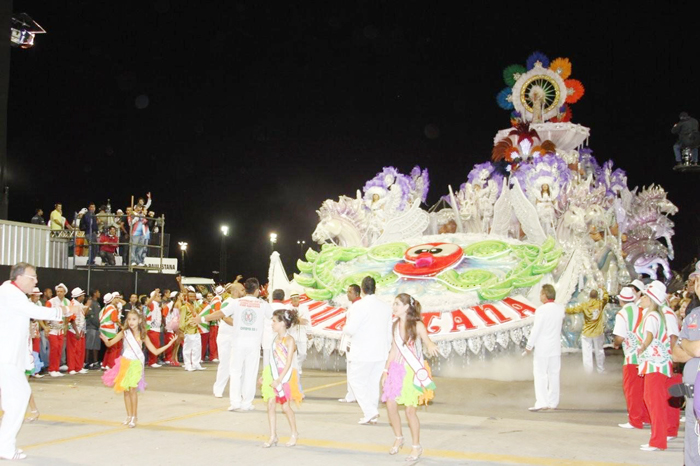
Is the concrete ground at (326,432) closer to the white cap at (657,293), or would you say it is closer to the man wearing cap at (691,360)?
the white cap at (657,293)

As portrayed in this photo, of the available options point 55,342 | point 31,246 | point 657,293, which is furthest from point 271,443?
point 31,246

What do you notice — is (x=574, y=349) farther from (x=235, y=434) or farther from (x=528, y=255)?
(x=235, y=434)

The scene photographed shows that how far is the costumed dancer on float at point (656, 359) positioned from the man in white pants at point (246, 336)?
196 inches

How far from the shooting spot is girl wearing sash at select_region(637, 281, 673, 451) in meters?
7.63

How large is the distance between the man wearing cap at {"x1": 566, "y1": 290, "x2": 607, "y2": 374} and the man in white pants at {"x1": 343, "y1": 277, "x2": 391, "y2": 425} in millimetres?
7560

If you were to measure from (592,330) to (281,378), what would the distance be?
379 inches

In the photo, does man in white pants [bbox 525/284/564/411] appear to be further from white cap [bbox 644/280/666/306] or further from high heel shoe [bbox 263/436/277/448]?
high heel shoe [bbox 263/436/277/448]

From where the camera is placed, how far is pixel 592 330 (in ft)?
49.8

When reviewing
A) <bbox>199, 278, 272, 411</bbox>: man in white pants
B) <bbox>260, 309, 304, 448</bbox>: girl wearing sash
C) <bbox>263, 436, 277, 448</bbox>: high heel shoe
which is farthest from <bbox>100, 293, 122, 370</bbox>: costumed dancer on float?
<bbox>263, 436, 277, 448</bbox>: high heel shoe

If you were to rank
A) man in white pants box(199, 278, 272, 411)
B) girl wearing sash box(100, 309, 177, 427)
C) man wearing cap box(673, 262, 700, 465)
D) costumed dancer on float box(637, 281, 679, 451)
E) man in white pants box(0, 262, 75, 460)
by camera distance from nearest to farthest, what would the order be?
man wearing cap box(673, 262, 700, 465) → man in white pants box(0, 262, 75, 460) → costumed dancer on float box(637, 281, 679, 451) → girl wearing sash box(100, 309, 177, 427) → man in white pants box(199, 278, 272, 411)

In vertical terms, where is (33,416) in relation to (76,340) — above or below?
below

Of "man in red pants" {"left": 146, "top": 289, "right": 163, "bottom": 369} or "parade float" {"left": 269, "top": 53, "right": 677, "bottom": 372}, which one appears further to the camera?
"man in red pants" {"left": 146, "top": 289, "right": 163, "bottom": 369}

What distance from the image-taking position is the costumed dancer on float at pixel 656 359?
762 centimetres

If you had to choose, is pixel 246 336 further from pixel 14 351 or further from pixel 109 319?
pixel 109 319
